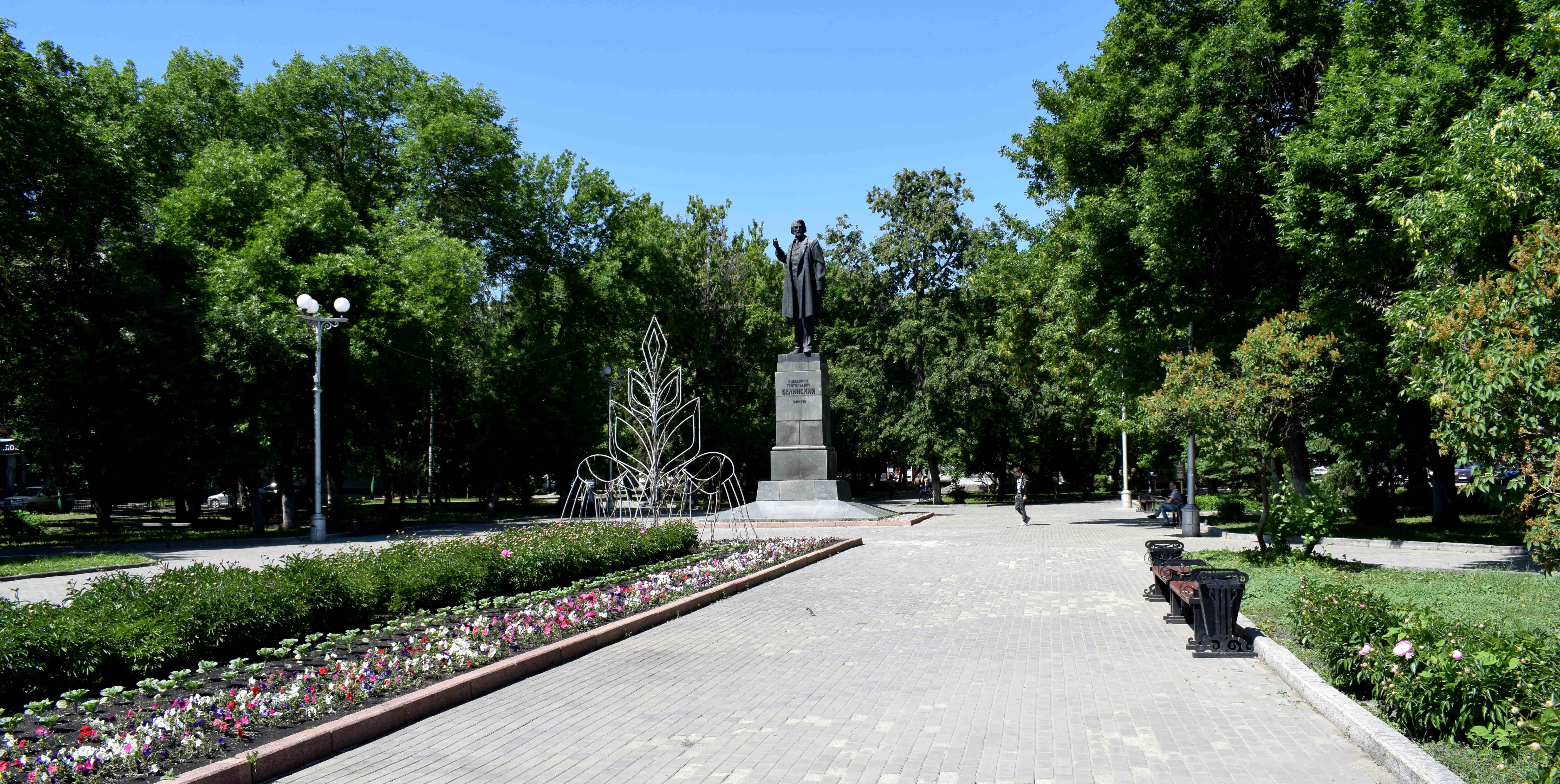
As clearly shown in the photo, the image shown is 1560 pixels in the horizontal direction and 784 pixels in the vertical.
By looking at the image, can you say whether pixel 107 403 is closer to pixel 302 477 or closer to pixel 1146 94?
pixel 302 477

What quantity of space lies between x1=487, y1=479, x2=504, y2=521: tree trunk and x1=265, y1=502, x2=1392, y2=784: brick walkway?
27879 mm

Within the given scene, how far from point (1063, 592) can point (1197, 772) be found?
722 cm

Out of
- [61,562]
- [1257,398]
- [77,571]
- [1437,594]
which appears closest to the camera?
[1437,594]

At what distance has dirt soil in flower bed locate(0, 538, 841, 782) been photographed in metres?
4.96

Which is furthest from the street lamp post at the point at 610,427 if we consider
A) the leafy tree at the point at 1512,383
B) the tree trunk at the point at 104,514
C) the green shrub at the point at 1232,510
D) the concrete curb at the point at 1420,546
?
the green shrub at the point at 1232,510

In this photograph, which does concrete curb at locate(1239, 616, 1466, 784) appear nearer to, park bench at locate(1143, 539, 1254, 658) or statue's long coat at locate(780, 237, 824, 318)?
park bench at locate(1143, 539, 1254, 658)

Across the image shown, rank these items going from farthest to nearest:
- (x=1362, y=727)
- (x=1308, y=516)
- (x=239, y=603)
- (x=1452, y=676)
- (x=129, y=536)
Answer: (x=129, y=536) < (x=1308, y=516) < (x=239, y=603) < (x=1362, y=727) < (x=1452, y=676)

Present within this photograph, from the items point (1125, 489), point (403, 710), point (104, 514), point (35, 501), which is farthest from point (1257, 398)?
point (35, 501)

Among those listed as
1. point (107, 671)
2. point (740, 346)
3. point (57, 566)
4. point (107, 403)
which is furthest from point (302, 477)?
point (107, 671)

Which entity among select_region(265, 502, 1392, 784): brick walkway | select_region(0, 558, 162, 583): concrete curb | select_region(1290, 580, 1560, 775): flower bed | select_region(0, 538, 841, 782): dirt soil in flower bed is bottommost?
select_region(0, 558, 162, 583): concrete curb

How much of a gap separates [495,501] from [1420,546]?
3109cm

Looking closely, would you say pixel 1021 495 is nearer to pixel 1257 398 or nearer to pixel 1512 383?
pixel 1257 398

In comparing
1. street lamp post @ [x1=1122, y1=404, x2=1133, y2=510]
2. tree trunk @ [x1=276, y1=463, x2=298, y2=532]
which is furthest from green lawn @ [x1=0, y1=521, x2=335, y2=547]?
street lamp post @ [x1=1122, y1=404, x2=1133, y2=510]

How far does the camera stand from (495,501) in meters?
38.5
